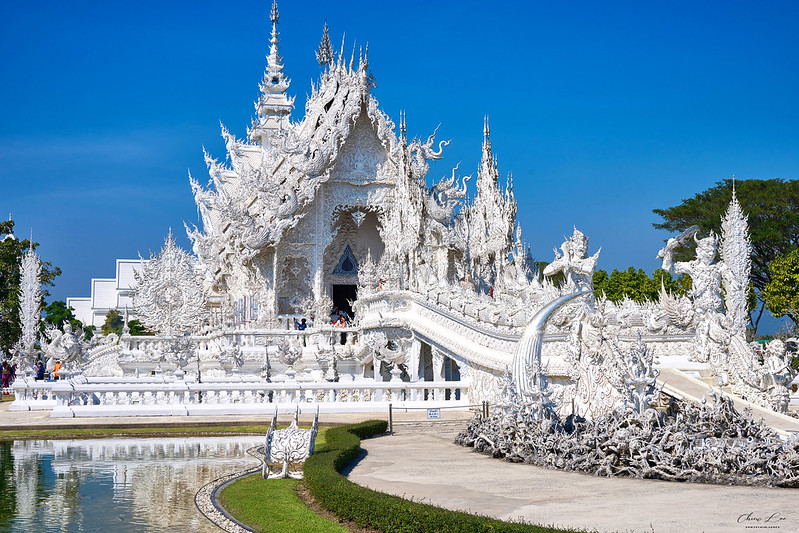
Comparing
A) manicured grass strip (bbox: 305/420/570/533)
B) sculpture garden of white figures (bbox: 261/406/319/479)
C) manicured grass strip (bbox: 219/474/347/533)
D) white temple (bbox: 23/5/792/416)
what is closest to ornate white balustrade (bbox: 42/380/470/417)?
white temple (bbox: 23/5/792/416)

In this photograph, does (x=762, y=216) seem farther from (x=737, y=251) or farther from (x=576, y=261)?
(x=576, y=261)

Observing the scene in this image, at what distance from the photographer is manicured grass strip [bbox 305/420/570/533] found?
18.6ft

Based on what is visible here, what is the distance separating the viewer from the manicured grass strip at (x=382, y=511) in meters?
5.68

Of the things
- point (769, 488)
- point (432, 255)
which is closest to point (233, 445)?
point (769, 488)

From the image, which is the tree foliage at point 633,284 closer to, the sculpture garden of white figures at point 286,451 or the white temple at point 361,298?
the white temple at point 361,298

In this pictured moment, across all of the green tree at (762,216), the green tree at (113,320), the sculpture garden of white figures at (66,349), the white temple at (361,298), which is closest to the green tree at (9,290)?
the white temple at (361,298)

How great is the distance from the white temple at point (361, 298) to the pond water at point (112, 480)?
12.2 feet

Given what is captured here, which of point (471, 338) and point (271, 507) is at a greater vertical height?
point (471, 338)

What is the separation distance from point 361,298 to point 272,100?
2007 cm

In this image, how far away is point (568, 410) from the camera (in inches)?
448

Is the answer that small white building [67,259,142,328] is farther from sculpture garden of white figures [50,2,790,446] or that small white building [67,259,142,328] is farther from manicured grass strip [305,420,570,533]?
manicured grass strip [305,420,570,533]

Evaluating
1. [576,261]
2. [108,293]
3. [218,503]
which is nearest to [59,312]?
[108,293]

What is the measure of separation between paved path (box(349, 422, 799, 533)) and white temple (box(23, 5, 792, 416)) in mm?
5453

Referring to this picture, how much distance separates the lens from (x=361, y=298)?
85.6ft
